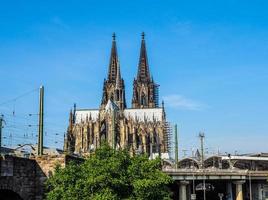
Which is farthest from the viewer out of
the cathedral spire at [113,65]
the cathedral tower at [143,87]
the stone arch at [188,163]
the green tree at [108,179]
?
the cathedral tower at [143,87]

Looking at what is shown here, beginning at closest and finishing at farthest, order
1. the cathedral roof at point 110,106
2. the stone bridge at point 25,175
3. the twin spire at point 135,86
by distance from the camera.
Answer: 1. the stone bridge at point 25,175
2. the cathedral roof at point 110,106
3. the twin spire at point 135,86

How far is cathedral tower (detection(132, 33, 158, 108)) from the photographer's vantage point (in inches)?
6063

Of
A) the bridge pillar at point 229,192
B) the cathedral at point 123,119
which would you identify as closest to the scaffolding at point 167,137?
the cathedral at point 123,119

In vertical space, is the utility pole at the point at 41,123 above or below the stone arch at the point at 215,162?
above

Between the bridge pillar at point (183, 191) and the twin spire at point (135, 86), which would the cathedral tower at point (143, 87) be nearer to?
the twin spire at point (135, 86)

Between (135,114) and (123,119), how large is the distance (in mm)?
13269

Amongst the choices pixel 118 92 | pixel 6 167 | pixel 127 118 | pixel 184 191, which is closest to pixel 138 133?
pixel 127 118

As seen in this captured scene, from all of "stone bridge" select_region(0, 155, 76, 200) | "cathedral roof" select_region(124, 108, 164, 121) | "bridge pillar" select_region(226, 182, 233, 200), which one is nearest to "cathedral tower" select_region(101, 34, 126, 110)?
"cathedral roof" select_region(124, 108, 164, 121)

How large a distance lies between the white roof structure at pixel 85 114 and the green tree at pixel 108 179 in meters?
107

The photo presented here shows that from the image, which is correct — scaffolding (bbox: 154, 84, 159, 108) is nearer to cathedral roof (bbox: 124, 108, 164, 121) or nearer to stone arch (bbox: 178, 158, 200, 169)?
cathedral roof (bbox: 124, 108, 164, 121)

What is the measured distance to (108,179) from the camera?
97.7 feet

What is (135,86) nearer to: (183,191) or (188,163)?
(188,163)

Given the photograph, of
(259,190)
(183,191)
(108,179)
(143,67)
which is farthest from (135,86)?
(108,179)

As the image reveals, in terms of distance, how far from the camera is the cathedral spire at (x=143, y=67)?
155 m
